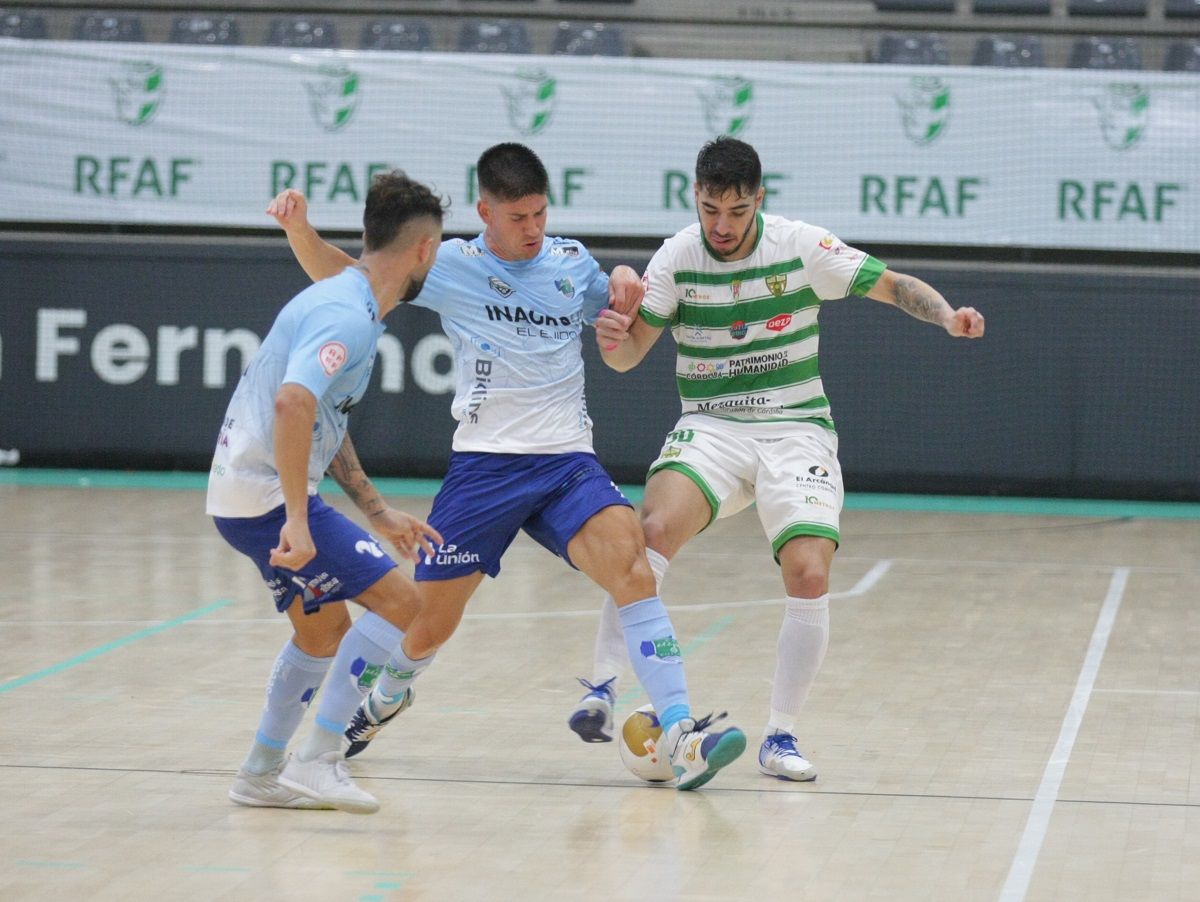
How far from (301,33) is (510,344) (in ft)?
35.3

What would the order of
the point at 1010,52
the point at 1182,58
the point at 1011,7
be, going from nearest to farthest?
the point at 1182,58
the point at 1010,52
the point at 1011,7

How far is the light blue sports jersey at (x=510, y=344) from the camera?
5.45m

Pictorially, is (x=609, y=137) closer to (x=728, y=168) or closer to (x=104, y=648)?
(x=104, y=648)

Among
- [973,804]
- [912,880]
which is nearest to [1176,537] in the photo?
[973,804]

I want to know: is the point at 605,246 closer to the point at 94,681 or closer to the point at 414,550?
the point at 94,681

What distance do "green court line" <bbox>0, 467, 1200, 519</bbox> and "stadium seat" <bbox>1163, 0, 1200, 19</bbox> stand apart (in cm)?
462

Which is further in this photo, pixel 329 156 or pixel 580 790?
pixel 329 156

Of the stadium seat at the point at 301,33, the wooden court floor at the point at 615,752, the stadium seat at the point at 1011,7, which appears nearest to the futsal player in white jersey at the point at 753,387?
the wooden court floor at the point at 615,752

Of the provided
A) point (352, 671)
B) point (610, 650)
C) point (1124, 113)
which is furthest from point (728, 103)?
point (352, 671)

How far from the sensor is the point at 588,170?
1361 centimetres

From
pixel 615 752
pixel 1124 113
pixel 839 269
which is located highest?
pixel 1124 113

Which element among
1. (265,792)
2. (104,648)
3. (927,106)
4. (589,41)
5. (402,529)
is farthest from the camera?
(589,41)

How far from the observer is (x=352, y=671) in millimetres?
5020

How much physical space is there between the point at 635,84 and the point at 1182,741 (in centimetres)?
860
